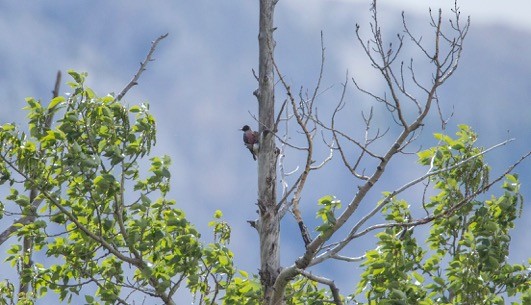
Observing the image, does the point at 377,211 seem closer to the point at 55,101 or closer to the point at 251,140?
the point at 251,140

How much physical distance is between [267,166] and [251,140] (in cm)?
58

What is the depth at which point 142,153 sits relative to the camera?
44.0 feet

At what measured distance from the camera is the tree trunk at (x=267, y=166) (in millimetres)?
12891

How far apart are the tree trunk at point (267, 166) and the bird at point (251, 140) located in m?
0.15

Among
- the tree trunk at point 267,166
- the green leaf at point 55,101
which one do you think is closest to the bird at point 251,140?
the tree trunk at point 267,166

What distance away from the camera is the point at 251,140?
1356 cm

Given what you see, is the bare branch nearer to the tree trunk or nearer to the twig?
the tree trunk

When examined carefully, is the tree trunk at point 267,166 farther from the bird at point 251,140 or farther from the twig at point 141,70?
the twig at point 141,70

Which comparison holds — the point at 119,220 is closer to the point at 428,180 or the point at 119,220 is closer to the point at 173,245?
the point at 173,245

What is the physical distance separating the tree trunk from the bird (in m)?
0.15

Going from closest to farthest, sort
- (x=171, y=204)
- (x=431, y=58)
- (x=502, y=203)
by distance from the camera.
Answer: (x=431, y=58) → (x=502, y=203) → (x=171, y=204)

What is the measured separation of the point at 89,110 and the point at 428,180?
5210mm

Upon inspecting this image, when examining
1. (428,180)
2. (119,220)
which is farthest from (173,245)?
(428,180)

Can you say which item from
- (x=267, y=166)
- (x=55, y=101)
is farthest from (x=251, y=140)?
(x=55, y=101)
